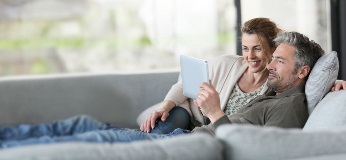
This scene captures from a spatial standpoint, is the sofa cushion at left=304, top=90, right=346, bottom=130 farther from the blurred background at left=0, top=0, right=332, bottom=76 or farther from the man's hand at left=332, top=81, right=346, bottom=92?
the blurred background at left=0, top=0, right=332, bottom=76

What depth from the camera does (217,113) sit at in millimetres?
1299

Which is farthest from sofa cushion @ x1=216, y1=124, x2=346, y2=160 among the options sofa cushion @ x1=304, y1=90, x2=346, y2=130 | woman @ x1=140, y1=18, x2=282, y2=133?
woman @ x1=140, y1=18, x2=282, y2=133

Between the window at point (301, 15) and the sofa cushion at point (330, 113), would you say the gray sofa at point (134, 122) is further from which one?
the window at point (301, 15)

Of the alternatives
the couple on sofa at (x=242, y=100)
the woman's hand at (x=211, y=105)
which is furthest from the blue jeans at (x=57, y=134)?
the woman's hand at (x=211, y=105)

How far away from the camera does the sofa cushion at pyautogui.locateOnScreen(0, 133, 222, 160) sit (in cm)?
78

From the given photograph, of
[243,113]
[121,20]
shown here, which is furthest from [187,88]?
[121,20]

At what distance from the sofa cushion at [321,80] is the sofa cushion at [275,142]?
469mm

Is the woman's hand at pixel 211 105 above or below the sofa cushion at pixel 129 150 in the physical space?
below

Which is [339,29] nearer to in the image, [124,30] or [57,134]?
[124,30]

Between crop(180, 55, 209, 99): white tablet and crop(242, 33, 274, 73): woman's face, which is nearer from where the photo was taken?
crop(180, 55, 209, 99): white tablet

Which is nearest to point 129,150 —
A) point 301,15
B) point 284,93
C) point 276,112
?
point 276,112

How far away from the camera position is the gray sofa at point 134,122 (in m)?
0.82

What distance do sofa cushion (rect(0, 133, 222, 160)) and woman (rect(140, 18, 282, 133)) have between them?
779 millimetres

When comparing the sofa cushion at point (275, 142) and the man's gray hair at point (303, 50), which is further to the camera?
the man's gray hair at point (303, 50)
